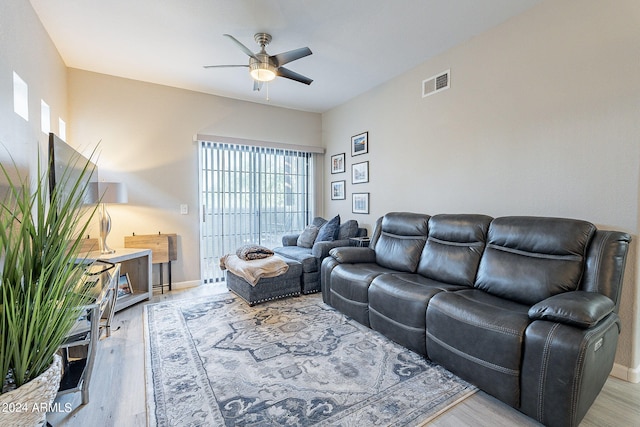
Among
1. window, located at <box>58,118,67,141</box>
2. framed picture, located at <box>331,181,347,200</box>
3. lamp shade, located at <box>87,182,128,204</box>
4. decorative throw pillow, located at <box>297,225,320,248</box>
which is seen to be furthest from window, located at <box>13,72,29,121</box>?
framed picture, located at <box>331,181,347,200</box>

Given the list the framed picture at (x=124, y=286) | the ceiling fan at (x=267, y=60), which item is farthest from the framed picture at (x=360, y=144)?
the framed picture at (x=124, y=286)

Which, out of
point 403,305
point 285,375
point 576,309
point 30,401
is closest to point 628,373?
point 576,309

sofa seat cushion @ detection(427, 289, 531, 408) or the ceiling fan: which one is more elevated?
the ceiling fan

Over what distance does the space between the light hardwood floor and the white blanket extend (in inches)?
50.8

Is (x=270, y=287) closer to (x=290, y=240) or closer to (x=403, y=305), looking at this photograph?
(x=290, y=240)

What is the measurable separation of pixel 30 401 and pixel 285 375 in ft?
4.38

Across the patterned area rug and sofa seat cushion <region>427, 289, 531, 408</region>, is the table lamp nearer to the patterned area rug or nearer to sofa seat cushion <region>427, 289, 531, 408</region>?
the patterned area rug

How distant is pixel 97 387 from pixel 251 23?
3088 mm

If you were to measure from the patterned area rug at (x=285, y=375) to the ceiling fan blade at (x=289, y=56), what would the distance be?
2526 mm

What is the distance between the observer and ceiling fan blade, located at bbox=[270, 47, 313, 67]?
102 inches

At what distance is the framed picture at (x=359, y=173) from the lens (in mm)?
4395

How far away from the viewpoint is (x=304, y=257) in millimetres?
3824

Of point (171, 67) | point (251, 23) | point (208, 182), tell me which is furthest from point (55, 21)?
point (208, 182)

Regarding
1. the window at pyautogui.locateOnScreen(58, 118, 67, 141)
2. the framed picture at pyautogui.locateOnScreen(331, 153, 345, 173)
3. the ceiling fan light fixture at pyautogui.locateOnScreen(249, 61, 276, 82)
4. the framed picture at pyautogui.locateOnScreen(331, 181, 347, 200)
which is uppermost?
the ceiling fan light fixture at pyautogui.locateOnScreen(249, 61, 276, 82)
